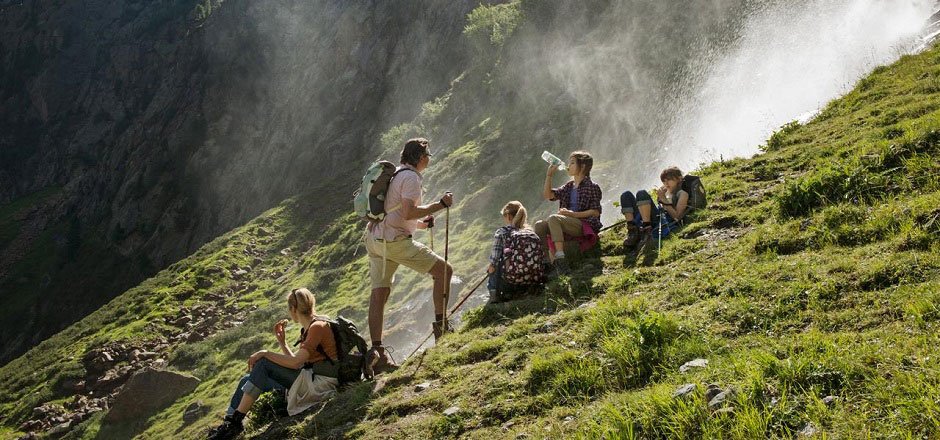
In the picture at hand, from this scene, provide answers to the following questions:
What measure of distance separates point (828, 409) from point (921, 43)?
14754 mm

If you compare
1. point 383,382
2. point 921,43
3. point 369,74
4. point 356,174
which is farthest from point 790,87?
point 369,74

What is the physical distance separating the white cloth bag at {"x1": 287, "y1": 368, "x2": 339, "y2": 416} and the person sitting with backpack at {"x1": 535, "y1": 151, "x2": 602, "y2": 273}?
4008 mm

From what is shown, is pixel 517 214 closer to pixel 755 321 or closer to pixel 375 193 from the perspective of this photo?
pixel 375 193

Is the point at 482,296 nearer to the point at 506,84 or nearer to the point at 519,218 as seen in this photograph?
the point at 519,218

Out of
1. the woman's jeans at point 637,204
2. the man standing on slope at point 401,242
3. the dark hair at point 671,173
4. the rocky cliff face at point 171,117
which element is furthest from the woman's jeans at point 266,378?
the rocky cliff face at point 171,117

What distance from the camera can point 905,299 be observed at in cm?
493

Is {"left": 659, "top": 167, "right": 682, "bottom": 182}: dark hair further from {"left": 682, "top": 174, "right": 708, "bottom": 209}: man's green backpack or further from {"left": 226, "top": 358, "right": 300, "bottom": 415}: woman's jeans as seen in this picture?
{"left": 226, "top": 358, "right": 300, "bottom": 415}: woman's jeans

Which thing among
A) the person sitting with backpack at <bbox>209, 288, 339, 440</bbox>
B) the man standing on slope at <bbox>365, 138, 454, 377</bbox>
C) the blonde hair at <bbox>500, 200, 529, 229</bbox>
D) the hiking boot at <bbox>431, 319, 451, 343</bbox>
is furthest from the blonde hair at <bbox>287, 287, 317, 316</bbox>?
the blonde hair at <bbox>500, 200, 529, 229</bbox>

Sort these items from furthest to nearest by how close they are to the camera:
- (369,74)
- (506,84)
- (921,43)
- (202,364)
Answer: (369,74)
(506,84)
(202,364)
(921,43)

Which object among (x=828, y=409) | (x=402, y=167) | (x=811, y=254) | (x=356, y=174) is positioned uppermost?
(x=356, y=174)

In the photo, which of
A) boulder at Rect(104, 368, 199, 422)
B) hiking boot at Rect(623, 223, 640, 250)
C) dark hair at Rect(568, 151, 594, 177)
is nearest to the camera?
hiking boot at Rect(623, 223, 640, 250)

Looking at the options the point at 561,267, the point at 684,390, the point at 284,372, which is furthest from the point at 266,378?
the point at 684,390

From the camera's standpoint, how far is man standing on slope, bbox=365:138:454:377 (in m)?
8.30

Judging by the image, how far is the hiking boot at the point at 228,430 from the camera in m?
7.80
